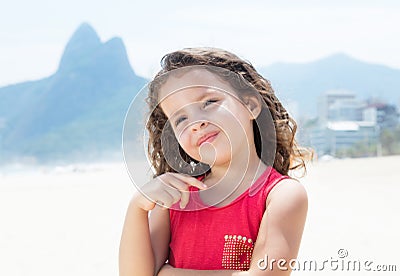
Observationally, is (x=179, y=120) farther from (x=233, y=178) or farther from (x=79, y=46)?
(x=79, y=46)

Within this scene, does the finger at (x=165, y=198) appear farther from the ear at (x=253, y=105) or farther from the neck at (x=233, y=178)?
the ear at (x=253, y=105)

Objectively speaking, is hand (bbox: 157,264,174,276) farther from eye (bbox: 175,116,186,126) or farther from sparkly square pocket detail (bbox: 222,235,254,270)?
eye (bbox: 175,116,186,126)

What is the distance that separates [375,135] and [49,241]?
33.6 m

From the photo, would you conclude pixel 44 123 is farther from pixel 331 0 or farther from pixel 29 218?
pixel 29 218

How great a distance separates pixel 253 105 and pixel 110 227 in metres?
5.14

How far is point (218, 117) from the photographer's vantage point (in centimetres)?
138

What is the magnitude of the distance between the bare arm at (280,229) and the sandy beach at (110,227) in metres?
0.29

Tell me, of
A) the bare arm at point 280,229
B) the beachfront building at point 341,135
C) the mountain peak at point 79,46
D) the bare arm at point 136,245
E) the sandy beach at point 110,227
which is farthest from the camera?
the mountain peak at point 79,46

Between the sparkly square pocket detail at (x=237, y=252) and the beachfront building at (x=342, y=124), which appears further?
the beachfront building at (x=342, y=124)

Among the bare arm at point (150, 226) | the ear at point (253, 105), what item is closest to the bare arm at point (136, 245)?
the bare arm at point (150, 226)

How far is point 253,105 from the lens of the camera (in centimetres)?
148

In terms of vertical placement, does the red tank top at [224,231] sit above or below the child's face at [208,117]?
below

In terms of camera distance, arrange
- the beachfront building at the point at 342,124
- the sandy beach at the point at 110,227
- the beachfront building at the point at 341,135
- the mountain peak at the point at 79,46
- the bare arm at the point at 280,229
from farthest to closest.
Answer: the mountain peak at the point at 79,46 < the beachfront building at the point at 342,124 < the beachfront building at the point at 341,135 < the sandy beach at the point at 110,227 < the bare arm at the point at 280,229

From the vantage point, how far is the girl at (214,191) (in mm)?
1355
